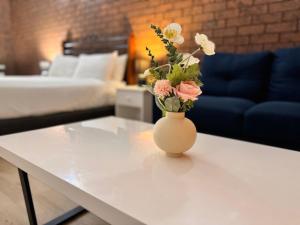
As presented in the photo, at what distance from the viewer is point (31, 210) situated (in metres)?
1.26

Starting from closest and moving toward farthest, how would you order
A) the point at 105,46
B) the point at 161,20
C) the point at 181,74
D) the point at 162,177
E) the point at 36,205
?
the point at 162,177 → the point at 181,74 → the point at 36,205 → the point at 161,20 → the point at 105,46

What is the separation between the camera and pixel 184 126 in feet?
3.47

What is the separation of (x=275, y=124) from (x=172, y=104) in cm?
104

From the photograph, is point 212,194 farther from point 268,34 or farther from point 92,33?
point 92,33

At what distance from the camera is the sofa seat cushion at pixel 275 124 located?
1.65m

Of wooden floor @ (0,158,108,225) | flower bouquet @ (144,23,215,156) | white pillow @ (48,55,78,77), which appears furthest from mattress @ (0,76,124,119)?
flower bouquet @ (144,23,215,156)

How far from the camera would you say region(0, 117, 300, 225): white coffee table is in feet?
2.22

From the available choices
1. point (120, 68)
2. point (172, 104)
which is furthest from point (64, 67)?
point (172, 104)

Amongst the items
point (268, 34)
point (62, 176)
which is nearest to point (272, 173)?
point (62, 176)

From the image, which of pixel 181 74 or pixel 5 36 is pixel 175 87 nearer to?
pixel 181 74

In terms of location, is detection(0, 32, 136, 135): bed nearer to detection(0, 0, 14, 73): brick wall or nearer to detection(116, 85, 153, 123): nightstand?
detection(116, 85, 153, 123): nightstand

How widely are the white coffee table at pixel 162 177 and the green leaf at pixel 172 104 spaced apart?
216 mm

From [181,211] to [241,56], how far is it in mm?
2066

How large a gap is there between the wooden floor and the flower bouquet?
68 cm
